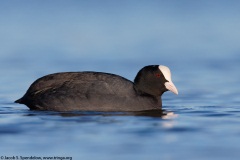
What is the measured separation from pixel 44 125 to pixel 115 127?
0.99 meters

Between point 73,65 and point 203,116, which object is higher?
point 73,65

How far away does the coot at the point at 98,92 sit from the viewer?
43.2 feet

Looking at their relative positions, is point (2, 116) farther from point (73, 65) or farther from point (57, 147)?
point (73, 65)

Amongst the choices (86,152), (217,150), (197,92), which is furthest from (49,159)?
(197,92)

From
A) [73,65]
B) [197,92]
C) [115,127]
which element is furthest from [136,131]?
[73,65]

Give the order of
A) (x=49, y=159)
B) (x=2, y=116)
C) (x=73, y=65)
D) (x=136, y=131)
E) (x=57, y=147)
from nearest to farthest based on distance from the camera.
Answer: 1. (x=49, y=159)
2. (x=57, y=147)
3. (x=136, y=131)
4. (x=2, y=116)
5. (x=73, y=65)

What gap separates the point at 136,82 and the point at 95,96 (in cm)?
89

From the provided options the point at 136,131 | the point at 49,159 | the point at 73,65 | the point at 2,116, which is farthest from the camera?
the point at 73,65

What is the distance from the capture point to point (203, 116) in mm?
12836

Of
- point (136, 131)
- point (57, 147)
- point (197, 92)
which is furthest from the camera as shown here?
point (197, 92)

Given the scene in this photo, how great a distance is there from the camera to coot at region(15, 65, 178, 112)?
43.2ft

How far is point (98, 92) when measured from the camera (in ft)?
43.3

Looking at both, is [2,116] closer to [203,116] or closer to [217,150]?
[203,116]

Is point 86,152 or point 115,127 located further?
point 115,127
